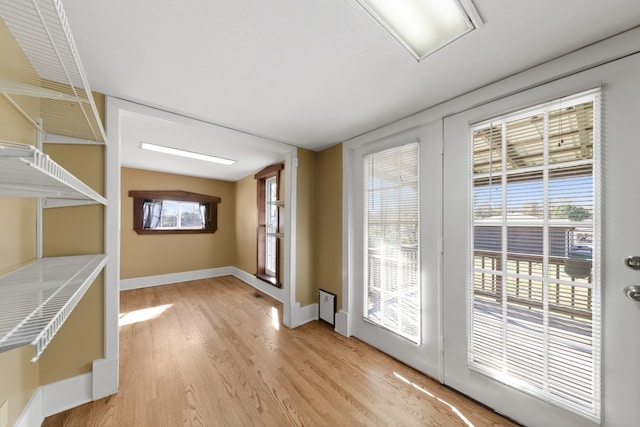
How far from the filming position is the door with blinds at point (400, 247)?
1970mm

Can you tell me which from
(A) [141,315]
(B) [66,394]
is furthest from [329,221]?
(A) [141,315]

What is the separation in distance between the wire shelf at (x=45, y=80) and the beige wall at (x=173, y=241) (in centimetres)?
315

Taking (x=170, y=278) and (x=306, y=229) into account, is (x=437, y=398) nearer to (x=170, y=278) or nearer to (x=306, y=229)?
(x=306, y=229)

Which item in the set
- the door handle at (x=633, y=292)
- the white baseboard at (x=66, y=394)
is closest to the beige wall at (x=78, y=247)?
the white baseboard at (x=66, y=394)

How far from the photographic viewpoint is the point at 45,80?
1614 mm

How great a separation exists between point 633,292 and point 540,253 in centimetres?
38

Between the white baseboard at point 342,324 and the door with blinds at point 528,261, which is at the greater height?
the door with blinds at point 528,261

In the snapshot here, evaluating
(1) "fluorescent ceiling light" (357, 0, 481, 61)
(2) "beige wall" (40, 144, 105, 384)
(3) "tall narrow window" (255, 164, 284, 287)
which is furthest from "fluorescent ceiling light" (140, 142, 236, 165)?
(1) "fluorescent ceiling light" (357, 0, 481, 61)

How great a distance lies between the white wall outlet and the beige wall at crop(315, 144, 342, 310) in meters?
2.40

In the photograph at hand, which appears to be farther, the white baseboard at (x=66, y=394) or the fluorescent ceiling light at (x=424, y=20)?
the white baseboard at (x=66, y=394)

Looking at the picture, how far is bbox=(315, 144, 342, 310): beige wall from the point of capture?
2828 millimetres

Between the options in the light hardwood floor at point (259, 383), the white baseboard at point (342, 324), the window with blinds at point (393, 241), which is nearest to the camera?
the light hardwood floor at point (259, 383)

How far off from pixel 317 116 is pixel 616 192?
1.97 m

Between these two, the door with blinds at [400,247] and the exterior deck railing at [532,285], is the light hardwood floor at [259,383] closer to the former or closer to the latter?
the door with blinds at [400,247]
